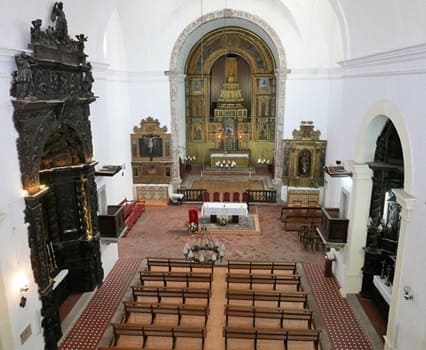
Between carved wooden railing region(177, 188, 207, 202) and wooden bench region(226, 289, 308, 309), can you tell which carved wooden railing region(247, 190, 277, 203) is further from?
wooden bench region(226, 289, 308, 309)

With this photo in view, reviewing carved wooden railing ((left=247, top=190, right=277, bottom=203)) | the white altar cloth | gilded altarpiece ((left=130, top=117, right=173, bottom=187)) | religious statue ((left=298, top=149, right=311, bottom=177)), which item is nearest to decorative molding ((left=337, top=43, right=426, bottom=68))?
the white altar cloth

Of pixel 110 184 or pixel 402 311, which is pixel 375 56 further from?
pixel 110 184

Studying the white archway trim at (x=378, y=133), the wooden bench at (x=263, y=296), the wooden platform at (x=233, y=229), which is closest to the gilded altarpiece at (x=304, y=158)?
the wooden platform at (x=233, y=229)

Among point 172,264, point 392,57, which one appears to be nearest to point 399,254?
point 392,57

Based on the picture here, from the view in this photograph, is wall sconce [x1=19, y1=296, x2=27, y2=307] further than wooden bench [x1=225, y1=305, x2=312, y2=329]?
No

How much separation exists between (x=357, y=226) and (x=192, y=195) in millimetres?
10489

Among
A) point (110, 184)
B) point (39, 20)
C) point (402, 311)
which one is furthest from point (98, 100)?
point (402, 311)

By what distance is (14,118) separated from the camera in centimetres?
750

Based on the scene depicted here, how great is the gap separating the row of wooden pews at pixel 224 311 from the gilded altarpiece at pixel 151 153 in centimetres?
739

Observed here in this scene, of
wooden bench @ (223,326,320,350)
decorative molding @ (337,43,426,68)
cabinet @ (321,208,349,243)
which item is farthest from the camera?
→ cabinet @ (321,208,349,243)

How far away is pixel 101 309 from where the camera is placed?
421 inches

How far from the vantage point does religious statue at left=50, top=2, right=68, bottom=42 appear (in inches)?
348

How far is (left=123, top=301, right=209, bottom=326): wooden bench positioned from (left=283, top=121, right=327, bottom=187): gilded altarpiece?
10.5 metres

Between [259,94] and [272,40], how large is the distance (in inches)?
249
